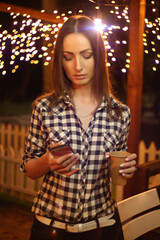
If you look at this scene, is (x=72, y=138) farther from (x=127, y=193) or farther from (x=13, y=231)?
(x=13, y=231)

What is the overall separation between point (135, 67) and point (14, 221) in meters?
3.01

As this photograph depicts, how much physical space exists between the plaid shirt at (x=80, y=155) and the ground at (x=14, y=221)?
2.95 meters

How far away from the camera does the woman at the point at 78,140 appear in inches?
70.9

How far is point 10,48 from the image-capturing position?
2654 millimetres

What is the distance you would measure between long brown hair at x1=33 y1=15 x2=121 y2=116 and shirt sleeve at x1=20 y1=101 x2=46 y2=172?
0.12 metres

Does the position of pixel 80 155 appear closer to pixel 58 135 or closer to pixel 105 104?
pixel 58 135

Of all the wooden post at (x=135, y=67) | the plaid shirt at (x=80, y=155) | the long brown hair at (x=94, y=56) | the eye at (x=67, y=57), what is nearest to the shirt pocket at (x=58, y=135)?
the plaid shirt at (x=80, y=155)

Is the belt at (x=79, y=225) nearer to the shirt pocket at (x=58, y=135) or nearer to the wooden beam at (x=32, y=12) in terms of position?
the shirt pocket at (x=58, y=135)

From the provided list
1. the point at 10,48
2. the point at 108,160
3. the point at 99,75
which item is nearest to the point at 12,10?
the point at 10,48

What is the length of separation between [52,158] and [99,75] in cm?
64

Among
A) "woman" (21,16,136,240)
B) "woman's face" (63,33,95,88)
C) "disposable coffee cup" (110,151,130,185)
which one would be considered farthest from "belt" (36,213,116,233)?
"woman's face" (63,33,95,88)

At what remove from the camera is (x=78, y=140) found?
1851 mm

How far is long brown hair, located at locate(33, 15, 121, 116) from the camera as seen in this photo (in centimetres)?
191

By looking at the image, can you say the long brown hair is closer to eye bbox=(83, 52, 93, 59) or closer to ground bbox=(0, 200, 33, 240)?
eye bbox=(83, 52, 93, 59)
